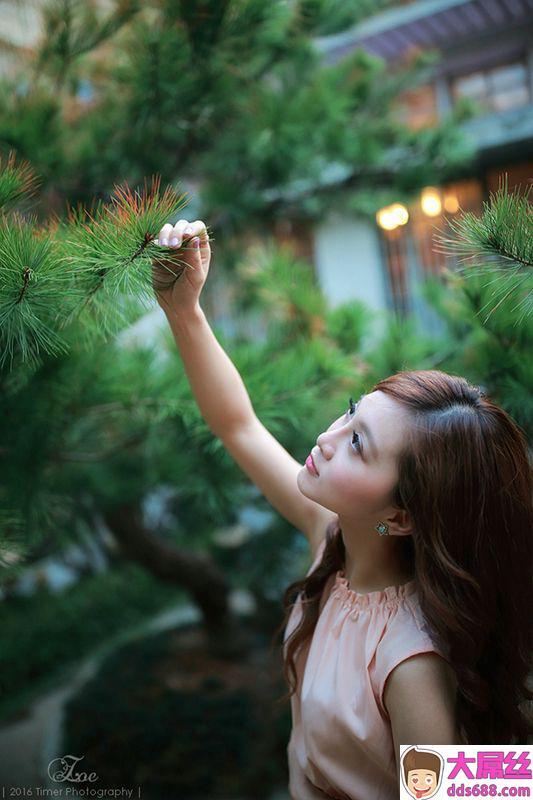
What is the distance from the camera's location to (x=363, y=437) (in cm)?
85

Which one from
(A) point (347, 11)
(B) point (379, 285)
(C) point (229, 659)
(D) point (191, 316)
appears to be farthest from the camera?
(B) point (379, 285)

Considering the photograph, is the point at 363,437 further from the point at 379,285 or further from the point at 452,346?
the point at 379,285

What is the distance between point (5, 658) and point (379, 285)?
2857 millimetres

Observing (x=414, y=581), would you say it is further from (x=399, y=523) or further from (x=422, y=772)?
(x=422, y=772)

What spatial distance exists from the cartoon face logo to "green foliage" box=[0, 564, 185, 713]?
2504 mm

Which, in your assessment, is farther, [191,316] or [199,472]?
[199,472]

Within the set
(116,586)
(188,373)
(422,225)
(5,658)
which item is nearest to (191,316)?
(188,373)

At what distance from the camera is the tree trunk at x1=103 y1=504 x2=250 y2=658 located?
7.76 feet

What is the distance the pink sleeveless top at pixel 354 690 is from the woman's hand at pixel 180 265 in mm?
478

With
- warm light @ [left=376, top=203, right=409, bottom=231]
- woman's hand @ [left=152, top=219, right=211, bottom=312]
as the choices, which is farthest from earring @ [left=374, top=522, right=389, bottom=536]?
warm light @ [left=376, top=203, right=409, bottom=231]

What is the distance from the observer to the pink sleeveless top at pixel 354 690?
2.69 ft

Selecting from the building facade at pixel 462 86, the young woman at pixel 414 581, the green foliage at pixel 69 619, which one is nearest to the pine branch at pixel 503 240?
the young woman at pixel 414 581

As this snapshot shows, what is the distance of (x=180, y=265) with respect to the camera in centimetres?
90

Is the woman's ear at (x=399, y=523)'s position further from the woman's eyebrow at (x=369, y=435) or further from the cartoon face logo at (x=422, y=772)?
the cartoon face logo at (x=422, y=772)
